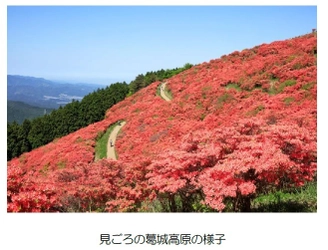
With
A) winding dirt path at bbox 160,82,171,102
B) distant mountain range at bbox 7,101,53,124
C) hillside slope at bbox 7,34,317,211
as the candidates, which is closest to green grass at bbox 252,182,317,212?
hillside slope at bbox 7,34,317,211

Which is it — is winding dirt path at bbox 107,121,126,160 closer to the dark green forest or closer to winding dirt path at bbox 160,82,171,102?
winding dirt path at bbox 160,82,171,102

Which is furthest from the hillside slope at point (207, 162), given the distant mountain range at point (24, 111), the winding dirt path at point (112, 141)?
the distant mountain range at point (24, 111)

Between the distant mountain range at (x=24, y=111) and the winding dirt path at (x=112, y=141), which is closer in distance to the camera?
the winding dirt path at (x=112, y=141)

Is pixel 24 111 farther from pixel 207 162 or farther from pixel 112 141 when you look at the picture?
pixel 207 162

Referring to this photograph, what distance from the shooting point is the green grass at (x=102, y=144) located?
24.0 meters

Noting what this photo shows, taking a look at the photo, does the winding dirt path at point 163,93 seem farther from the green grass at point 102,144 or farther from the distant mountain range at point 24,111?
the distant mountain range at point 24,111

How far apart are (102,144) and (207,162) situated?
17.7 meters

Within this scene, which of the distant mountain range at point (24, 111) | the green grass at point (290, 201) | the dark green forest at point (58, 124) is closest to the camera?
the green grass at point (290, 201)

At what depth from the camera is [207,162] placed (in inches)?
380

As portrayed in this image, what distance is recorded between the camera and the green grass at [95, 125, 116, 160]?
24.0 m

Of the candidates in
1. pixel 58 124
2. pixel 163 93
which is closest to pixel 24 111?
pixel 58 124

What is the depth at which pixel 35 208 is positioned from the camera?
28.9ft

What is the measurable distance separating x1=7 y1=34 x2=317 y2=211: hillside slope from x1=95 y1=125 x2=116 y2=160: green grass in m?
0.51

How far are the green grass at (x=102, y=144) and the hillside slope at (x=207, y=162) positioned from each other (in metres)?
0.51
